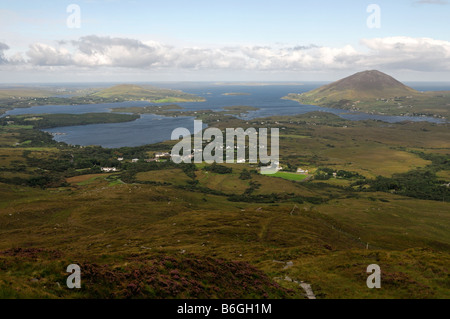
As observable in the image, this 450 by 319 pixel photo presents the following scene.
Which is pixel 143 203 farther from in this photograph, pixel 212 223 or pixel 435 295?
pixel 435 295

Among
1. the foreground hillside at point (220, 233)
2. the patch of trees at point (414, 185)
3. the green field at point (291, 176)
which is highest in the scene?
the foreground hillside at point (220, 233)

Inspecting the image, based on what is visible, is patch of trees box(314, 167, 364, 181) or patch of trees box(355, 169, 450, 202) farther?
patch of trees box(314, 167, 364, 181)

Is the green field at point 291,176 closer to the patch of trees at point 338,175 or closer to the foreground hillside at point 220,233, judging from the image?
the foreground hillside at point 220,233

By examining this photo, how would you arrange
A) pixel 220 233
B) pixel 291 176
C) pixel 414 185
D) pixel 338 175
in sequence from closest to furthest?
pixel 220 233 < pixel 414 185 < pixel 291 176 < pixel 338 175

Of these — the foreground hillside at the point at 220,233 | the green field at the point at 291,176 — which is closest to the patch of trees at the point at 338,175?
the foreground hillside at the point at 220,233

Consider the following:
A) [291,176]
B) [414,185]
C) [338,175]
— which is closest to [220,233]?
[291,176]

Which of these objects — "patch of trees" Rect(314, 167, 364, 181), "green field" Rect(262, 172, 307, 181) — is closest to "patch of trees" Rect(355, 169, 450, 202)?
"patch of trees" Rect(314, 167, 364, 181)

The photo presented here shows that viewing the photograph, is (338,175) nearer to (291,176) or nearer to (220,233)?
(291,176)

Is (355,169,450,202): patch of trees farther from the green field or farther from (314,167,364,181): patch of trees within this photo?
the green field
